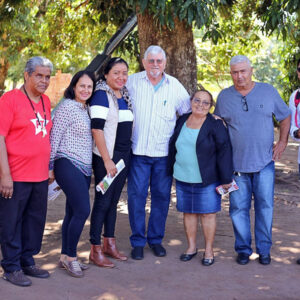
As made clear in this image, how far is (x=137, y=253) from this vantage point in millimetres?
5332

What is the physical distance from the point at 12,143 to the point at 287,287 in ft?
8.63

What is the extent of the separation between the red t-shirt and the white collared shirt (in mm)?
1081

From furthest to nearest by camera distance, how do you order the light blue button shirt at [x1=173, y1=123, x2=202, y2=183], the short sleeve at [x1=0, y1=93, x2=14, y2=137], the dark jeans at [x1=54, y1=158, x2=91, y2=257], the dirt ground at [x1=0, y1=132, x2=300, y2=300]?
the light blue button shirt at [x1=173, y1=123, x2=202, y2=183] → the dark jeans at [x1=54, y1=158, x2=91, y2=257] → the dirt ground at [x1=0, y1=132, x2=300, y2=300] → the short sleeve at [x1=0, y1=93, x2=14, y2=137]

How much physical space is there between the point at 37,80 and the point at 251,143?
2055mm

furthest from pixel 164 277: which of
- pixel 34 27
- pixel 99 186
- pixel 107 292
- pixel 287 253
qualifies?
pixel 34 27

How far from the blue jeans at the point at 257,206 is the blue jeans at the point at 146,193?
2.30 feet

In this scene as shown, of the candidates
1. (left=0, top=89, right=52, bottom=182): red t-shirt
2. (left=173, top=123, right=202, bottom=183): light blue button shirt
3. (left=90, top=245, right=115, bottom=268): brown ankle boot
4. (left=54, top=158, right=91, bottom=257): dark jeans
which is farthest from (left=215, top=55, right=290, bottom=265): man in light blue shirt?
(left=0, top=89, right=52, bottom=182): red t-shirt

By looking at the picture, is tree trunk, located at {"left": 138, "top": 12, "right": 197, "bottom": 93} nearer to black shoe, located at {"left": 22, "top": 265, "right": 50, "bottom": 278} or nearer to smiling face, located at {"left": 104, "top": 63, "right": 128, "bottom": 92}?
smiling face, located at {"left": 104, "top": 63, "right": 128, "bottom": 92}

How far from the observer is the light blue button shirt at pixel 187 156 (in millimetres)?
5078

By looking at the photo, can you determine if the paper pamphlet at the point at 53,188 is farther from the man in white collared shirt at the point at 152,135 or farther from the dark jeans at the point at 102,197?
the man in white collared shirt at the point at 152,135

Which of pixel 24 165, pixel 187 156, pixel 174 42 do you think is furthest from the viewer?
pixel 174 42

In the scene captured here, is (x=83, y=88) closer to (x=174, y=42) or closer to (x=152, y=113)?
(x=152, y=113)

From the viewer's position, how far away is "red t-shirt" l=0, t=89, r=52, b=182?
425 centimetres

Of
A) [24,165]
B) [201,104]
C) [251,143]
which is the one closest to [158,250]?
[251,143]
